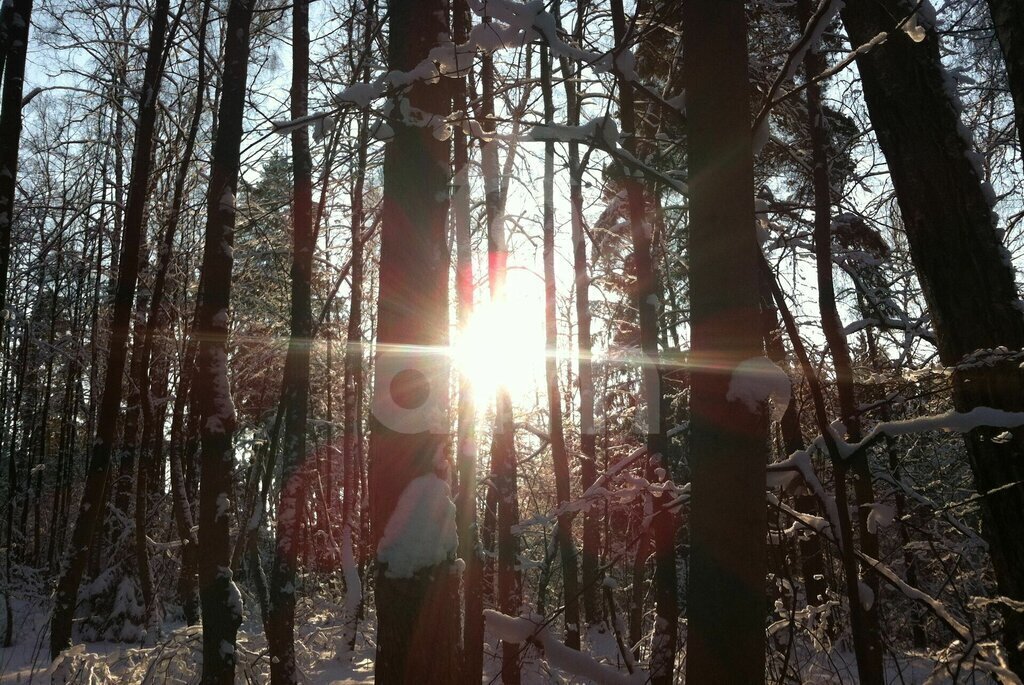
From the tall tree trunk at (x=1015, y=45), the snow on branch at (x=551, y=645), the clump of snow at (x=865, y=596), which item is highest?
the tall tree trunk at (x=1015, y=45)

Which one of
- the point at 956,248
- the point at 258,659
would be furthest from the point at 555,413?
the point at 956,248

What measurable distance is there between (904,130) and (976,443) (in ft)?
5.33

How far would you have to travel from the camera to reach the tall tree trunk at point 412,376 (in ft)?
12.3

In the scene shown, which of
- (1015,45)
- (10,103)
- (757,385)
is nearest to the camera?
(757,385)

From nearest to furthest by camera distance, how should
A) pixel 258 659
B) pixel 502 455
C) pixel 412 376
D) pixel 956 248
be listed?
pixel 956 248, pixel 412 376, pixel 258 659, pixel 502 455

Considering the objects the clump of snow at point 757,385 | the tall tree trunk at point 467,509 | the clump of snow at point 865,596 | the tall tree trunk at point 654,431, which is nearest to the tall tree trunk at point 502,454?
the tall tree trunk at point 467,509

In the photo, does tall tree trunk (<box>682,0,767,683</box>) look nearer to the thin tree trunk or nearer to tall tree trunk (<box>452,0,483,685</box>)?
tall tree trunk (<box>452,0,483,685</box>)

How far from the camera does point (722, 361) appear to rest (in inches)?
93.4

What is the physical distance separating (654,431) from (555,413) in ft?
17.6

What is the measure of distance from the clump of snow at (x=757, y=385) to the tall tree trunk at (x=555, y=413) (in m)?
5.69

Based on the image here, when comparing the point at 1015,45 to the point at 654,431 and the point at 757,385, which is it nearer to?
the point at 757,385

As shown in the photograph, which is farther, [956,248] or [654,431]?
[654,431]

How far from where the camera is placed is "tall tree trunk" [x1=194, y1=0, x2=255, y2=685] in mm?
5953

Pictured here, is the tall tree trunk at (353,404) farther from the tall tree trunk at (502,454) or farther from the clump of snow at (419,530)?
the clump of snow at (419,530)
